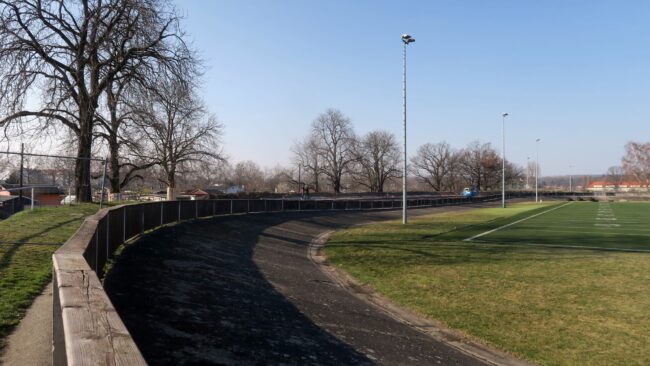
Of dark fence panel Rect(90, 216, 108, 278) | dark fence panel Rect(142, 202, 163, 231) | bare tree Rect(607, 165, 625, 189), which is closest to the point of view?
dark fence panel Rect(90, 216, 108, 278)

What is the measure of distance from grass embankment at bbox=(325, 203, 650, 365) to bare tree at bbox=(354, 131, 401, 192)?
92.7 metres

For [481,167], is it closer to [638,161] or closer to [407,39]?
[638,161]

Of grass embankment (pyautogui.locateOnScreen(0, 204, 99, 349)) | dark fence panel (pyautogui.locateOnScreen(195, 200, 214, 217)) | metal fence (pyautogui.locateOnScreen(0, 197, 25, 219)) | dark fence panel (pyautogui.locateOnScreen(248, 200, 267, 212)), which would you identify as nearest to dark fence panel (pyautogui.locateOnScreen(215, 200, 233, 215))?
dark fence panel (pyautogui.locateOnScreen(195, 200, 214, 217))

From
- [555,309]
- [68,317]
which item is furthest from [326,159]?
[68,317]

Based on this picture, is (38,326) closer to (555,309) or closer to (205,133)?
(555,309)

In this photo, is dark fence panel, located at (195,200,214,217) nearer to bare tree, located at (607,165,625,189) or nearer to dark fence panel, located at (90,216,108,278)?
dark fence panel, located at (90,216,108,278)

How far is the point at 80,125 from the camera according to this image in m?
24.5

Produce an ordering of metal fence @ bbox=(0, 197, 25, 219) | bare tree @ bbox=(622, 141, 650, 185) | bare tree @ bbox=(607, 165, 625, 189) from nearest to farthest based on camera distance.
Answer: metal fence @ bbox=(0, 197, 25, 219), bare tree @ bbox=(622, 141, 650, 185), bare tree @ bbox=(607, 165, 625, 189)

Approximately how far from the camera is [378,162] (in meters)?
117

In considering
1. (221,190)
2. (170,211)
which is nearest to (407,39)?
(170,211)

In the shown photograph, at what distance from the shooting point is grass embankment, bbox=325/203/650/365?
28.4ft

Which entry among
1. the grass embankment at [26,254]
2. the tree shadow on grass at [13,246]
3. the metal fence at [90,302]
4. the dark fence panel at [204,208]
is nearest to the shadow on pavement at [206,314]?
the metal fence at [90,302]

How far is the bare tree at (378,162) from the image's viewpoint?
4560 inches

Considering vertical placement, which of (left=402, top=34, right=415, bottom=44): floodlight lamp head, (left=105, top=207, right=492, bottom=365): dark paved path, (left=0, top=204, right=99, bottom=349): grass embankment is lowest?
(left=105, top=207, right=492, bottom=365): dark paved path
